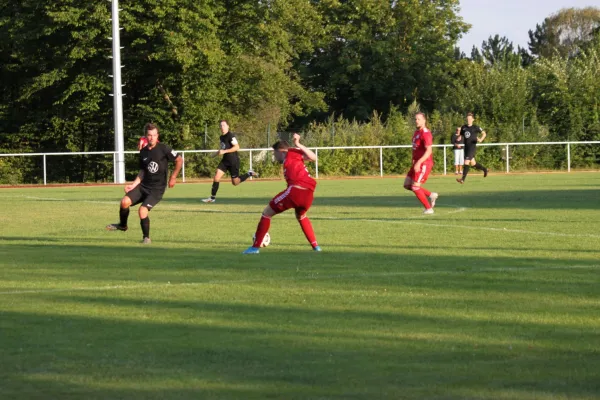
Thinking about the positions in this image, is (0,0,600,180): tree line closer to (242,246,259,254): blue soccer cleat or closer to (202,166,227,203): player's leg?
(202,166,227,203): player's leg

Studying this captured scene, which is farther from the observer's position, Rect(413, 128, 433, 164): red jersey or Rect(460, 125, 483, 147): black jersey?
Rect(460, 125, 483, 147): black jersey

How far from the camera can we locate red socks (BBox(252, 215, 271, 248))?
518 inches

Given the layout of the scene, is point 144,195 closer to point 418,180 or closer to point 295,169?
point 295,169

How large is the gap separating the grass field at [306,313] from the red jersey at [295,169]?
94 centimetres

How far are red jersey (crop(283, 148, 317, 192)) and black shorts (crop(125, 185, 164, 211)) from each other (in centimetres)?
296

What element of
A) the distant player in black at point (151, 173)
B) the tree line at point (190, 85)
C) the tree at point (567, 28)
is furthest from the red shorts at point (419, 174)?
the tree at point (567, 28)

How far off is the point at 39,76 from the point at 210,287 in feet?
140

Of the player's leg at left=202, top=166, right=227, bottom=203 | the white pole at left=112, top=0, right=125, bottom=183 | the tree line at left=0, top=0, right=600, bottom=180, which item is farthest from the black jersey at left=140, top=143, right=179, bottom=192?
the tree line at left=0, top=0, right=600, bottom=180

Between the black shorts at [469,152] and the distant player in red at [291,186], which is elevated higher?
the black shorts at [469,152]

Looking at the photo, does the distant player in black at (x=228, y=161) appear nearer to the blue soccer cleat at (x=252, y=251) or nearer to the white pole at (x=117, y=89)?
the blue soccer cleat at (x=252, y=251)

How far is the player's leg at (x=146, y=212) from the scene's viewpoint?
15.1 m

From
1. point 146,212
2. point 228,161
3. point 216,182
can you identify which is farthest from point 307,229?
A: point 228,161

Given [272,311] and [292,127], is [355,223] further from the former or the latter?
[292,127]

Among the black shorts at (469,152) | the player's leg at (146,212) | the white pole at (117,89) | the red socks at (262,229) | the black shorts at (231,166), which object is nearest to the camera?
the red socks at (262,229)
